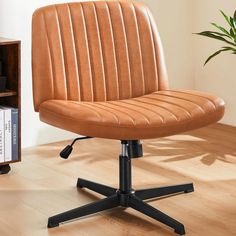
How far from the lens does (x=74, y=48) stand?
284 centimetres

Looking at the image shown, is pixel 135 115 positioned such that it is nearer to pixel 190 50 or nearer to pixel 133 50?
pixel 133 50

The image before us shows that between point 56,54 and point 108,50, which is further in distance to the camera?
point 108,50

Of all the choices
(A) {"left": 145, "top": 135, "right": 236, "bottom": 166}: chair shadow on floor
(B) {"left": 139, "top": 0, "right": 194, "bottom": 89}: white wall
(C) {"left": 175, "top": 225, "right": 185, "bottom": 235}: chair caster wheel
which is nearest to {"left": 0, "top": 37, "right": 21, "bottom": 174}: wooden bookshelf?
(A) {"left": 145, "top": 135, "right": 236, "bottom": 166}: chair shadow on floor

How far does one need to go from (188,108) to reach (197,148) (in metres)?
1.33

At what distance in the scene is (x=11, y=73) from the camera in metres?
3.33

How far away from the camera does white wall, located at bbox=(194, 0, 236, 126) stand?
14.5 ft

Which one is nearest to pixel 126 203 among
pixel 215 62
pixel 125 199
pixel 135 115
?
pixel 125 199

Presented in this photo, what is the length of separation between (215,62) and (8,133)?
180 cm

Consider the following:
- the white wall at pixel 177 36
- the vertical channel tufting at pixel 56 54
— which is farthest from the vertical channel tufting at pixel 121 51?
the white wall at pixel 177 36

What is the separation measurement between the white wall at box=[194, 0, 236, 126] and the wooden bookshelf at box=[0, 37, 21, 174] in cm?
169

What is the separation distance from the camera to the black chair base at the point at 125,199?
2.66 meters

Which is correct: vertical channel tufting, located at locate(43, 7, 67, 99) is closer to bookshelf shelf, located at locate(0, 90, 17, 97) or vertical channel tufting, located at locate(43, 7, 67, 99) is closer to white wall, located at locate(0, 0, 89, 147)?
bookshelf shelf, located at locate(0, 90, 17, 97)

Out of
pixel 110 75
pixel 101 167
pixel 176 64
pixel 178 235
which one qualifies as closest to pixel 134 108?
pixel 110 75

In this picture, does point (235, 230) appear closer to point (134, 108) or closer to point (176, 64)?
point (134, 108)
